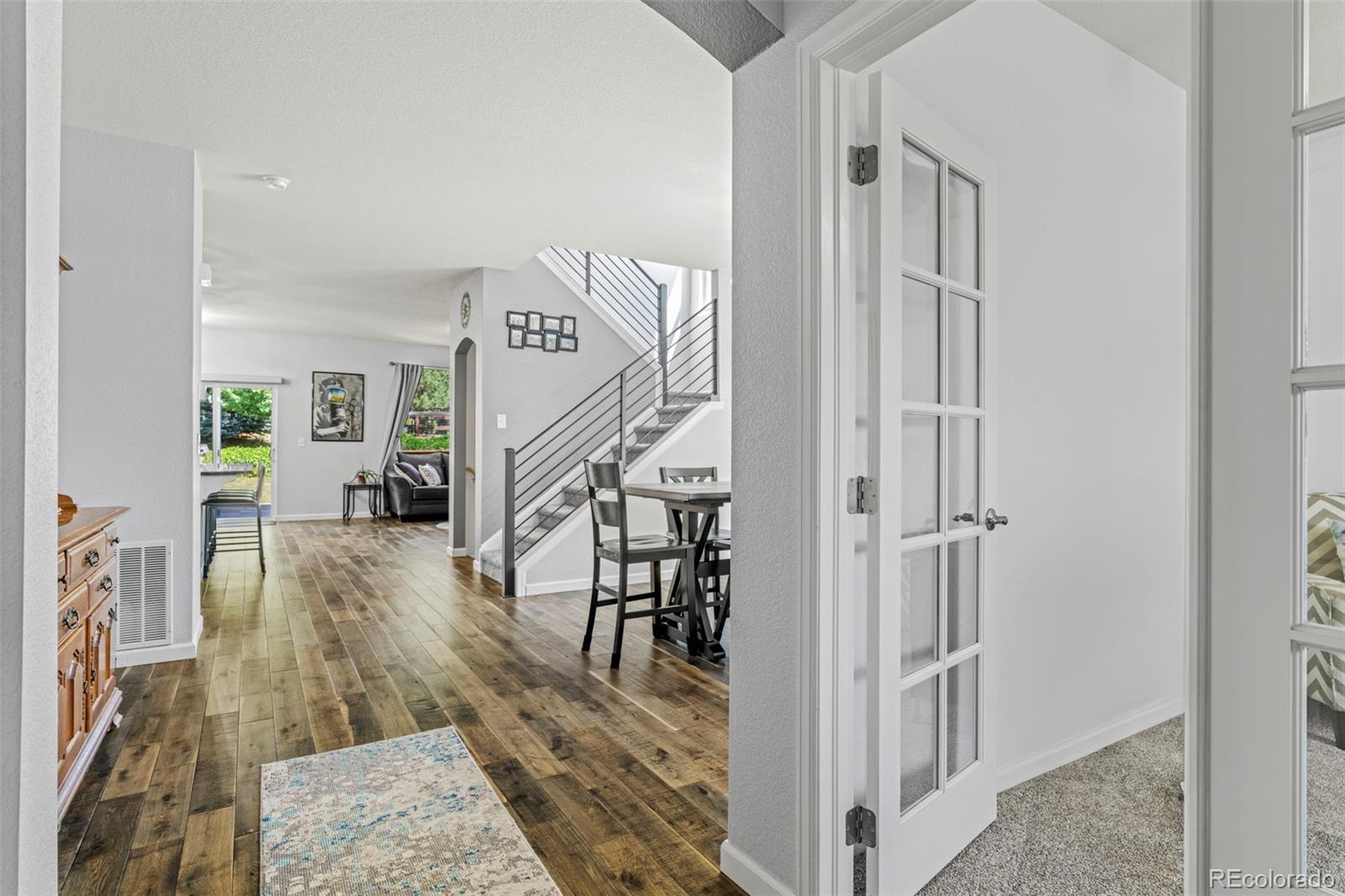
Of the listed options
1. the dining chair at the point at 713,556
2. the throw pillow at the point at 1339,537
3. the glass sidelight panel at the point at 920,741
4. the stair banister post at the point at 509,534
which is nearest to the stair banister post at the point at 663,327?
the dining chair at the point at 713,556

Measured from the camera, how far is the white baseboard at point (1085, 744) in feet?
7.28

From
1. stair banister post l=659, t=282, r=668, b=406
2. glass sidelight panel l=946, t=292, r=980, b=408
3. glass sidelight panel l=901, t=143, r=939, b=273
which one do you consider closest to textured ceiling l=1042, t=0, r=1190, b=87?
glass sidelight panel l=901, t=143, r=939, b=273

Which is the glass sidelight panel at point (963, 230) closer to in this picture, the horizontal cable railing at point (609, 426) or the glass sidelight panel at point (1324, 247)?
the glass sidelight panel at point (1324, 247)

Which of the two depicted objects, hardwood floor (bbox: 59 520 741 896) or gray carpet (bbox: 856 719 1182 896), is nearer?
gray carpet (bbox: 856 719 1182 896)

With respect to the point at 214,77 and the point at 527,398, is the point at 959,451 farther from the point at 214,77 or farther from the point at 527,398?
the point at 527,398

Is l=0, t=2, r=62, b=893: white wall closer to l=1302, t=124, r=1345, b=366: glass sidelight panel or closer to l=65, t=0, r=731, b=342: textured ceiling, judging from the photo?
l=1302, t=124, r=1345, b=366: glass sidelight panel

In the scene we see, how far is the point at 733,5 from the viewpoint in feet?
5.27

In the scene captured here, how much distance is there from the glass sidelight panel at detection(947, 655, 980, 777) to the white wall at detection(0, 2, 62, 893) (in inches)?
71.4

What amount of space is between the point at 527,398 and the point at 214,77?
11.7 feet

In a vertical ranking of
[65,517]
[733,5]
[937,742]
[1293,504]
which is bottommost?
[937,742]

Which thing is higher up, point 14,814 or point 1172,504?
point 1172,504

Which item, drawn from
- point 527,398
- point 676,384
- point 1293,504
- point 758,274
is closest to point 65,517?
point 758,274

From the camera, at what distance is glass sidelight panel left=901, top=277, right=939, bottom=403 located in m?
1.71

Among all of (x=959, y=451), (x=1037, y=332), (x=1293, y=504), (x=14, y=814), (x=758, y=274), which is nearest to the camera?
(x=14, y=814)
